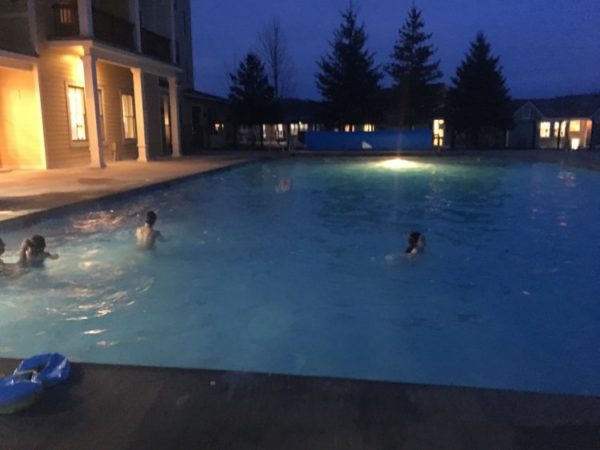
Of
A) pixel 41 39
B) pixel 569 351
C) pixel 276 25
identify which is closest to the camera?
pixel 569 351

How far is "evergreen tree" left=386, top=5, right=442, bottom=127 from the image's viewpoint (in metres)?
33.4

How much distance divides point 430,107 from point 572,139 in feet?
32.8

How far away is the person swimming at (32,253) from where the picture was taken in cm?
617

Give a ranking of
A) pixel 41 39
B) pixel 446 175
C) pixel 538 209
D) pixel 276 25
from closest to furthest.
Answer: pixel 538 209 → pixel 41 39 → pixel 446 175 → pixel 276 25

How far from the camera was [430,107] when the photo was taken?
33594 millimetres

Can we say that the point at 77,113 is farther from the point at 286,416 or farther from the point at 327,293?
the point at 286,416

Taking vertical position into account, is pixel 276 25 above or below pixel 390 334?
above

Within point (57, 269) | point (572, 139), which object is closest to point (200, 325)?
point (57, 269)

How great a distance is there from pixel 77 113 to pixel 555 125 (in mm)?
30871

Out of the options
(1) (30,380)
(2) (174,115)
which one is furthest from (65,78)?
(1) (30,380)

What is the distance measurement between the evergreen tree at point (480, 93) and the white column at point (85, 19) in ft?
69.5

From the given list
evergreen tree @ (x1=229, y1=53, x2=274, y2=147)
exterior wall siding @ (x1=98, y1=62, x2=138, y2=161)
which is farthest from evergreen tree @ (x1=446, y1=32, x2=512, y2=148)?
exterior wall siding @ (x1=98, y1=62, x2=138, y2=161)

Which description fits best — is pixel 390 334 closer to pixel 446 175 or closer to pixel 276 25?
pixel 446 175

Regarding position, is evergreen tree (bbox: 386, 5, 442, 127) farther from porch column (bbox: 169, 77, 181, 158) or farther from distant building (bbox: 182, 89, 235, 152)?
porch column (bbox: 169, 77, 181, 158)
